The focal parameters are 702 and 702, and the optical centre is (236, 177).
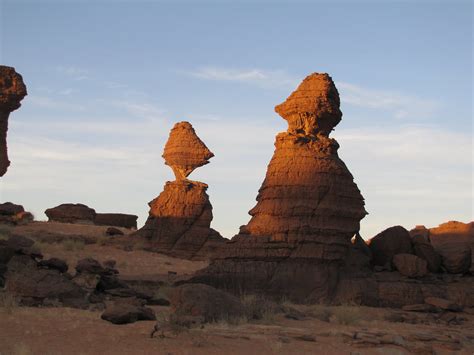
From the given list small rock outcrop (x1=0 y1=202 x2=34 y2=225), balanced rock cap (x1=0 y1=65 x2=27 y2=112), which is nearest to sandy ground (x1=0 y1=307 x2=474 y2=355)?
balanced rock cap (x1=0 y1=65 x2=27 y2=112)

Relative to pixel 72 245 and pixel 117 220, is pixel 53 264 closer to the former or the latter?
pixel 72 245

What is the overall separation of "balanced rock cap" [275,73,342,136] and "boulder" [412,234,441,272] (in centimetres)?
468

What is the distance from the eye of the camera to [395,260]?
21891 mm

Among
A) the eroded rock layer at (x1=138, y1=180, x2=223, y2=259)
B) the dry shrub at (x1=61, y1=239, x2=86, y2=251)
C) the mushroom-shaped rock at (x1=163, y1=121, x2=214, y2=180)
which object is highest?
the mushroom-shaped rock at (x1=163, y1=121, x2=214, y2=180)

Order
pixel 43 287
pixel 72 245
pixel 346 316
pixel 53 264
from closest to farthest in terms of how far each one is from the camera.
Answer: pixel 43 287
pixel 346 316
pixel 53 264
pixel 72 245

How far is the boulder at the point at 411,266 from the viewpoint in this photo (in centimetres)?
2128

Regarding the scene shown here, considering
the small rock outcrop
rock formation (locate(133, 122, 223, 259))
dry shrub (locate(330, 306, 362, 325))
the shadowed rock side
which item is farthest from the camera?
the small rock outcrop

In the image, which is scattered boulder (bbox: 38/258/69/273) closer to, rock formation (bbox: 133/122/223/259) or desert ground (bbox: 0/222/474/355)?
desert ground (bbox: 0/222/474/355)

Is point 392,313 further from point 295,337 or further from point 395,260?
point 295,337

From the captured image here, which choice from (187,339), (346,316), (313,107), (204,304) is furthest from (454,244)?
(187,339)

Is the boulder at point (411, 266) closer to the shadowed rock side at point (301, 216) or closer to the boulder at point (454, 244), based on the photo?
the boulder at point (454, 244)

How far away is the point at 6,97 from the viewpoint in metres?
23.6

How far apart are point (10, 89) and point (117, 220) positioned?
28.6m

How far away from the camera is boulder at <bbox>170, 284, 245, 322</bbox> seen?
539 inches
